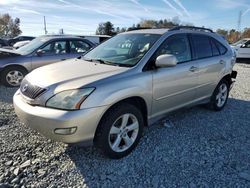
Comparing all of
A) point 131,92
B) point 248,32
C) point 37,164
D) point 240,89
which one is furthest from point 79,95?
point 248,32

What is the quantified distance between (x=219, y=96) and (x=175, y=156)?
2489 millimetres

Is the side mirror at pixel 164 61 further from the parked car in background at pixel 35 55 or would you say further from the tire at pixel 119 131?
the parked car in background at pixel 35 55

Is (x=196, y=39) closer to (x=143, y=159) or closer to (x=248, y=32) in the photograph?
(x=143, y=159)

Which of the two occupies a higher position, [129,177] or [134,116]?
[134,116]

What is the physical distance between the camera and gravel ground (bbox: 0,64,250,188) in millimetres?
2916

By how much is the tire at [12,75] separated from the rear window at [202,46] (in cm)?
495

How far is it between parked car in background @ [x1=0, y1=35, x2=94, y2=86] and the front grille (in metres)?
4.01

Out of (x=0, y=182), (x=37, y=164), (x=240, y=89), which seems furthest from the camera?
(x=240, y=89)

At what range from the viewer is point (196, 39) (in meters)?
4.62

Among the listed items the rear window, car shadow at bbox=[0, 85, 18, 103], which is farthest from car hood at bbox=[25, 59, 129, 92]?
car shadow at bbox=[0, 85, 18, 103]

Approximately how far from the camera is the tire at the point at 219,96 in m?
5.25

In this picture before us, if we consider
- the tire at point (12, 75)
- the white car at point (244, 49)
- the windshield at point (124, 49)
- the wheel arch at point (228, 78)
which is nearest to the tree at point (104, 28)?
the white car at point (244, 49)

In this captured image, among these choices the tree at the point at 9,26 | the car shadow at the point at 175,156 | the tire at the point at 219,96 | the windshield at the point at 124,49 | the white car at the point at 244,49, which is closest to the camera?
the car shadow at the point at 175,156

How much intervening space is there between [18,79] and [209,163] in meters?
5.85
